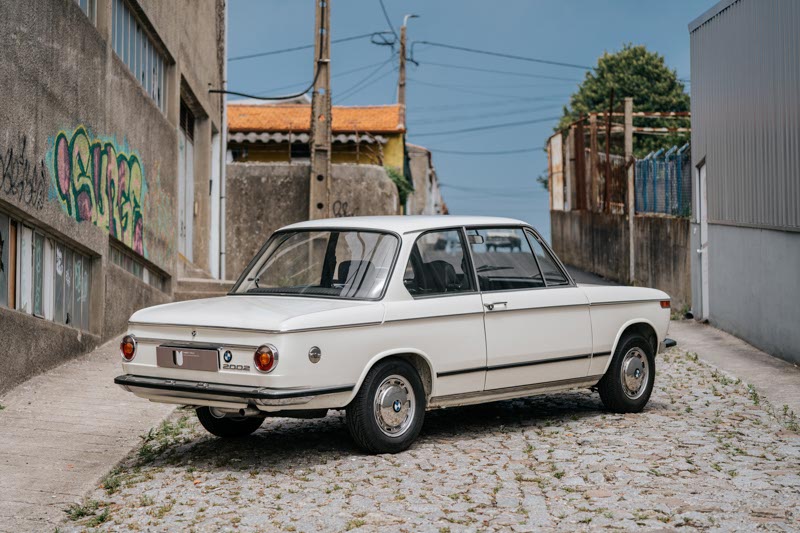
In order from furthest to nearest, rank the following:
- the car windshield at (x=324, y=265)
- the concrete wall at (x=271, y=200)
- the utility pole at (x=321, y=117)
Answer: the concrete wall at (x=271, y=200) → the utility pole at (x=321, y=117) → the car windshield at (x=324, y=265)

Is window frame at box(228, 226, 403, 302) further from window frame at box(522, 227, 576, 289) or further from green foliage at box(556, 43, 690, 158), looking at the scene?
green foliage at box(556, 43, 690, 158)

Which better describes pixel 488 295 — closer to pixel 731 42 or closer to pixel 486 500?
pixel 486 500

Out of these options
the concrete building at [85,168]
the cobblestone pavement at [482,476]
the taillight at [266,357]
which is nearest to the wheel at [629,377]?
the cobblestone pavement at [482,476]

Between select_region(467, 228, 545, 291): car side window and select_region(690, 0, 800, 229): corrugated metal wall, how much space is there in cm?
502

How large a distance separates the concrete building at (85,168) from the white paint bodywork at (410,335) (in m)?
3.29

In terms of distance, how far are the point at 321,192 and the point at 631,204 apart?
659cm

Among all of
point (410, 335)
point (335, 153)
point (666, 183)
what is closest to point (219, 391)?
point (410, 335)

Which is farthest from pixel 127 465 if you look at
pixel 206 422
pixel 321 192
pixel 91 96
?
pixel 321 192

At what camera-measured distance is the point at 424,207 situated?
216 ft

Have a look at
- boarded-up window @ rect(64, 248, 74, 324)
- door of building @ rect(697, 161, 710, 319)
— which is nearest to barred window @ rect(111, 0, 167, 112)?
boarded-up window @ rect(64, 248, 74, 324)

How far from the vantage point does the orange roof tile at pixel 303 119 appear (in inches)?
1425

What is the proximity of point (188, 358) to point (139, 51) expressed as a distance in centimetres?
963

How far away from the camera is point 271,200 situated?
2684 centimetres

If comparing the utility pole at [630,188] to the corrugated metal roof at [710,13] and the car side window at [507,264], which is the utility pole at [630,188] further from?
the car side window at [507,264]
